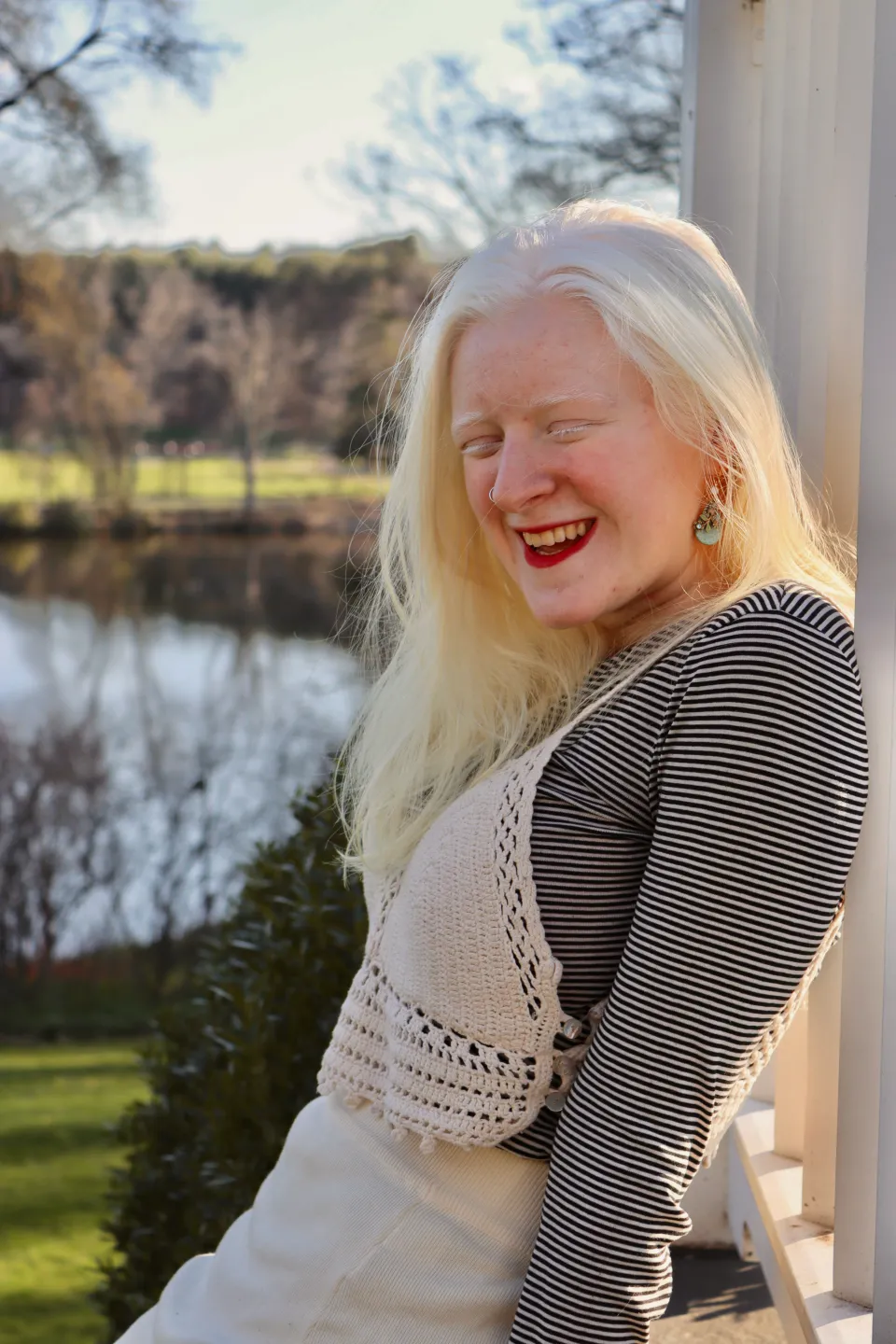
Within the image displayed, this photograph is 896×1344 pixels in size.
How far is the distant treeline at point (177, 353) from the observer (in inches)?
208

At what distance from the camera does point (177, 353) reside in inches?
214

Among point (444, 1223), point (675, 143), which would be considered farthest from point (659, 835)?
point (675, 143)

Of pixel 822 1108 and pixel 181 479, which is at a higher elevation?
pixel 181 479

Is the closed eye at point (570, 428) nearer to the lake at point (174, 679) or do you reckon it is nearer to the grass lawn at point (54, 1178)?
the grass lawn at point (54, 1178)

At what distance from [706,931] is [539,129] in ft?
14.1

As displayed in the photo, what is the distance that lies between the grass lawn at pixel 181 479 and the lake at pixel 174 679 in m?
0.19

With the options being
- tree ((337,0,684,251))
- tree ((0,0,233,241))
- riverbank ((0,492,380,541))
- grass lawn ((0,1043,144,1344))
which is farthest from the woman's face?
tree ((0,0,233,241))

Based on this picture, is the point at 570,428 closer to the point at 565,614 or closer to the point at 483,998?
the point at 565,614

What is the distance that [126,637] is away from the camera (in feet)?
17.9

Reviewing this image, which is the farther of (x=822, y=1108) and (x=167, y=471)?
(x=167, y=471)

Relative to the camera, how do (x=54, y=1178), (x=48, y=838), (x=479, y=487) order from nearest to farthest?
(x=479, y=487) → (x=54, y=1178) → (x=48, y=838)

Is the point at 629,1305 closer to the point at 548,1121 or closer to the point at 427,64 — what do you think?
the point at 548,1121

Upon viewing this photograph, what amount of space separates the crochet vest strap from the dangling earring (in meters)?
0.25

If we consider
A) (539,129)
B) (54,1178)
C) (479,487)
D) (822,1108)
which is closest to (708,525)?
(479,487)
